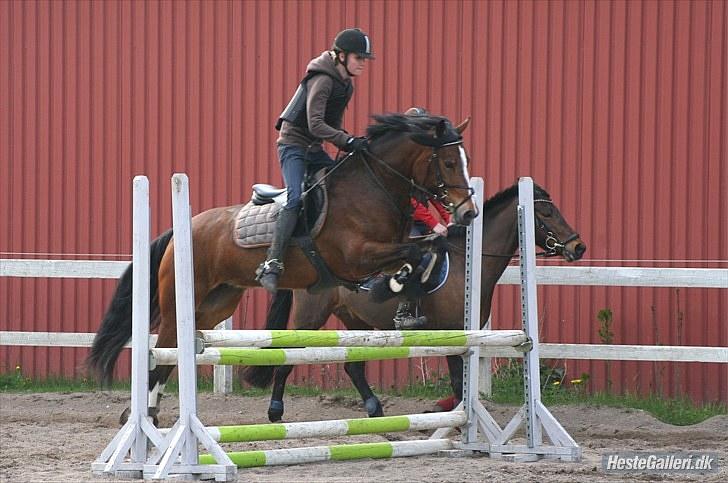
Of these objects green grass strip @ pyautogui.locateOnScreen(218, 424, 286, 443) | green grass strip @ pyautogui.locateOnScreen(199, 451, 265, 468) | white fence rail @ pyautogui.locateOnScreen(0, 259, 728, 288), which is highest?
white fence rail @ pyautogui.locateOnScreen(0, 259, 728, 288)

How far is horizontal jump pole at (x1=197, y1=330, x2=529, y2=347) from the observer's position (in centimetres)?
672

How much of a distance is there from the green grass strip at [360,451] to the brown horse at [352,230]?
1030 millimetres

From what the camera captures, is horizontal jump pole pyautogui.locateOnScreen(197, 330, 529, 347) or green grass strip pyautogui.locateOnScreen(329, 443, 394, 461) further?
green grass strip pyautogui.locateOnScreen(329, 443, 394, 461)

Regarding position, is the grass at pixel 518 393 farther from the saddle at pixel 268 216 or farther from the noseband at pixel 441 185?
the noseband at pixel 441 185

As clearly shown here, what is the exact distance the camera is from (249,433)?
6.86 m

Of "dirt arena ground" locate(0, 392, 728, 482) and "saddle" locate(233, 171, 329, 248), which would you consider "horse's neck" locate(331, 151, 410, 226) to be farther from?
"dirt arena ground" locate(0, 392, 728, 482)

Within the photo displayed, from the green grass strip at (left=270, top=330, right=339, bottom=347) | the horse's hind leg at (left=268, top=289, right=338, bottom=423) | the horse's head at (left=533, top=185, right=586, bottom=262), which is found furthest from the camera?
the horse's hind leg at (left=268, top=289, right=338, bottom=423)

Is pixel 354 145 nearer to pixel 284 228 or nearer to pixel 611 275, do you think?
pixel 284 228

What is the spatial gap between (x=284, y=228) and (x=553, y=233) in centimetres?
257

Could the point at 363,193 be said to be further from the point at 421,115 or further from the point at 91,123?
the point at 91,123

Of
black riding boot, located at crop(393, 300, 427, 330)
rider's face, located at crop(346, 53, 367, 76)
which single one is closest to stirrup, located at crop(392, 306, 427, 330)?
black riding boot, located at crop(393, 300, 427, 330)

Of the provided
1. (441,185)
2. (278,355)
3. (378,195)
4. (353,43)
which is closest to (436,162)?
(441,185)

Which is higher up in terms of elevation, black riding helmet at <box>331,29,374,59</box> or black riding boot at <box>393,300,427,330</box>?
black riding helmet at <box>331,29,374,59</box>

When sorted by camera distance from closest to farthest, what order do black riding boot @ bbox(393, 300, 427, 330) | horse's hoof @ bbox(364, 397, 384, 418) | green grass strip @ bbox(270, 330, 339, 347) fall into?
green grass strip @ bbox(270, 330, 339, 347) < black riding boot @ bbox(393, 300, 427, 330) < horse's hoof @ bbox(364, 397, 384, 418)
